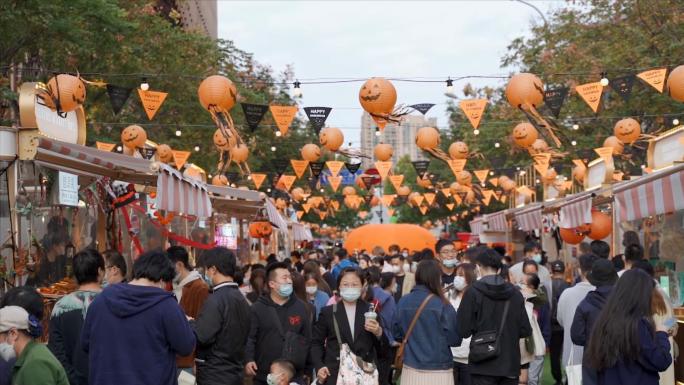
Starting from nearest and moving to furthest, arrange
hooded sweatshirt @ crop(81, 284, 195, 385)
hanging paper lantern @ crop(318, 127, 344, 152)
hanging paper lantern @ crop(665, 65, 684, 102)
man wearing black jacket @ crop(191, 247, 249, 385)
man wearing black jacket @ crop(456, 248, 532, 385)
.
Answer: hooded sweatshirt @ crop(81, 284, 195, 385) → man wearing black jacket @ crop(191, 247, 249, 385) → man wearing black jacket @ crop(456, 248, 532, 385) → hanging paper lantern @ crop(665, 65, 684, 102) → hanging paper lantern @ crop(318, 127, 344, 152)

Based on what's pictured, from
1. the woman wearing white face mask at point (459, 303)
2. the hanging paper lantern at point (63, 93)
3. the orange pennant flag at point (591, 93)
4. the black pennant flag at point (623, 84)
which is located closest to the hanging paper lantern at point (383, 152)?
the black pennant flag at point (623, 84)

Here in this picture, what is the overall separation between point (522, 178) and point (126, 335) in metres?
42.3

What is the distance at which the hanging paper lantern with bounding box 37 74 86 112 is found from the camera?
1271 cm

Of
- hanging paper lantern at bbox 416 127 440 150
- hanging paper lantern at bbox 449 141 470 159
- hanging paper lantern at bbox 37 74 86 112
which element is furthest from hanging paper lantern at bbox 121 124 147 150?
hanging paper lantern at bbox 449 141 470 159

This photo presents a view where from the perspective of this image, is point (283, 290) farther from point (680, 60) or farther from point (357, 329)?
point (680, 60)

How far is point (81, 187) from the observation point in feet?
46.2

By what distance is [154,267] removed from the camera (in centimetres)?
668

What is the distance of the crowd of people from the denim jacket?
1 centimetres

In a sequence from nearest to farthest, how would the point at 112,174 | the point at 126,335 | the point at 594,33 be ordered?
1. the point at 126,335
2. the point at 112,174
3. the point at 594,33

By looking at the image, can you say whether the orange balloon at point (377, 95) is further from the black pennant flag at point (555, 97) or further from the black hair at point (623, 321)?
the black hair at point (623, 321)

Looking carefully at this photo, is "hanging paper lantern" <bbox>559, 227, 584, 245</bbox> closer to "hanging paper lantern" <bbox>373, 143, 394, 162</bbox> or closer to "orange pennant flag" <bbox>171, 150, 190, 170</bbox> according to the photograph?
"hanging paper lantern" <bbox>373, 143, 394, 162</bbox>

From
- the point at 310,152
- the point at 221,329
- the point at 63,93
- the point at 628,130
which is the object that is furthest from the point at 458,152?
the point at 221,329

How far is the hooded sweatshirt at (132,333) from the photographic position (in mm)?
6594

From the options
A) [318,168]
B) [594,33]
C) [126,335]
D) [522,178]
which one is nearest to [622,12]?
[594,33]
